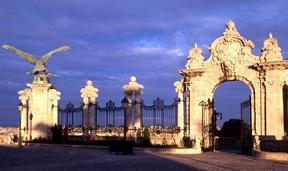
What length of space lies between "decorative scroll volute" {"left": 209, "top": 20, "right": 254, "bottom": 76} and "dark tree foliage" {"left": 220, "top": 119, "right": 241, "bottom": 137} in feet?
33.2

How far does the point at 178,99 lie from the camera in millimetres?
32344

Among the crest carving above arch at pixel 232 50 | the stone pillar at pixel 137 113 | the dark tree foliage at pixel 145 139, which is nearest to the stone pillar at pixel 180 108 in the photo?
the dark tree foliage at pixel 145 139

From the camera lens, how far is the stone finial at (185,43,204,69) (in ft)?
105

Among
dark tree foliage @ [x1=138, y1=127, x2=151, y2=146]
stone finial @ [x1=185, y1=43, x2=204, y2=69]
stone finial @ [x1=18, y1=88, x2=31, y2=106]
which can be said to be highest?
stone finial @ [x1=185, y1=43, x2=204, y2=69]

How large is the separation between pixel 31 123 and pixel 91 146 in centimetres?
741

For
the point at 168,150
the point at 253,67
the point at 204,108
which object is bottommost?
the point at 168,150

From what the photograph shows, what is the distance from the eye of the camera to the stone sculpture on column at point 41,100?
36.5 m

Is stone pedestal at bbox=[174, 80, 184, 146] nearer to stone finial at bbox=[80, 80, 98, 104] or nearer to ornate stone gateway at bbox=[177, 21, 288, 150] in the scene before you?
ornate stone gateway at bbox=[177, 21, 288, 150]

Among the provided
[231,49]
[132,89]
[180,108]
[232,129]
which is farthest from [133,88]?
[232,129]

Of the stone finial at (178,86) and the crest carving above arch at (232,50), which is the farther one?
the stone finial at (178,86)

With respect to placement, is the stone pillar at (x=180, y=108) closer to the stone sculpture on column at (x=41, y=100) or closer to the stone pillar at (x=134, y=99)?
the stone pillar at (x=134, y=99)

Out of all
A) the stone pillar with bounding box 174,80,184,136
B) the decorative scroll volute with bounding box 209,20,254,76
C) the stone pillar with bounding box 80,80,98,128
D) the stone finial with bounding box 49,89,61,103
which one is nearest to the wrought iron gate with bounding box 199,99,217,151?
the stone pillar with bounding box 174,80,184,136

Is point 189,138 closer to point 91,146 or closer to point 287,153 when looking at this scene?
point 91,146

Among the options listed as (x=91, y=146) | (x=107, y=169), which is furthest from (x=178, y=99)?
(x=107, y=169)
